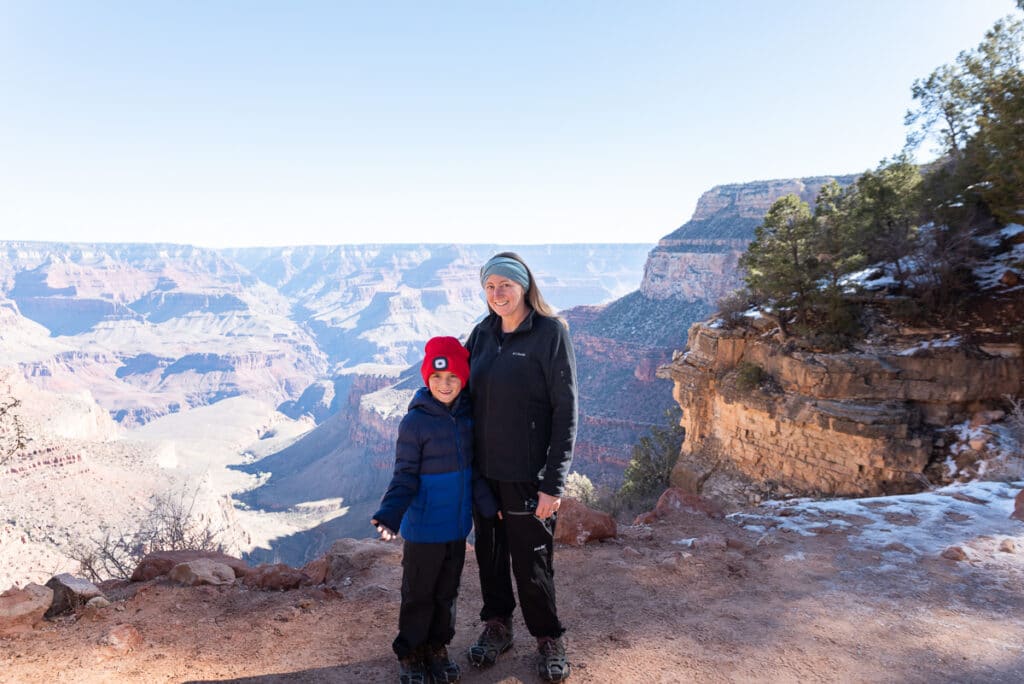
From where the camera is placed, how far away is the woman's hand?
8.58 feet

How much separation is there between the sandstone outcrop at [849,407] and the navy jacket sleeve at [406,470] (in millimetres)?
9358

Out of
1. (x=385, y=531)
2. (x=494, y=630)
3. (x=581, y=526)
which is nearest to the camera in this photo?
(x=385, y=531)

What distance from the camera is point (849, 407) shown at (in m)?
9.45

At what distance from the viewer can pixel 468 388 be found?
2.83 metres

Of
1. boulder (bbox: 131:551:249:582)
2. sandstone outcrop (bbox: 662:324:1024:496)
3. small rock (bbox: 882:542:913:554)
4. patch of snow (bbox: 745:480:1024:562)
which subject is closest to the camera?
boulder (bbox: 131:551:249:582)

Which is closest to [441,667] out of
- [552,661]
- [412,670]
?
[412,670]

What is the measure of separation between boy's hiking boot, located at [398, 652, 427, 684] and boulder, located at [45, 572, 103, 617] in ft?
8.01

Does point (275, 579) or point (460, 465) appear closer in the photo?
point (460, 465)

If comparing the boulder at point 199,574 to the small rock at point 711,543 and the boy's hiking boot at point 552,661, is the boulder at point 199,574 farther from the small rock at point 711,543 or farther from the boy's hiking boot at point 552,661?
the small rock at point 711,543

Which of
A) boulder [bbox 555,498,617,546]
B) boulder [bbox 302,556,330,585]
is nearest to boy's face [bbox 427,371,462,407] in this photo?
boulder [bbox 302,556,330,585]

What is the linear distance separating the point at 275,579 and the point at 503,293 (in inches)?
127

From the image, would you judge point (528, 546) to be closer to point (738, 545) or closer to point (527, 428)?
point (527, 428)

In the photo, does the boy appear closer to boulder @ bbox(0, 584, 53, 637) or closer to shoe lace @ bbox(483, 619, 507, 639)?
shoe lace @ bbox(483, 619, 507, 639)

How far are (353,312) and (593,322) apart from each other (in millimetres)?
160452
